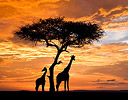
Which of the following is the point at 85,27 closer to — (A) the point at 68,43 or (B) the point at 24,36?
(A) the point at 68,43

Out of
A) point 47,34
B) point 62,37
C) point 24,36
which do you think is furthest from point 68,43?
point 24,36

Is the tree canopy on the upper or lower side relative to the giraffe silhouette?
upper

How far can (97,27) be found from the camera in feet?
119

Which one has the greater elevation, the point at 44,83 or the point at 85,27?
the point at 85,27

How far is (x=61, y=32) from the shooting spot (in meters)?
35.2

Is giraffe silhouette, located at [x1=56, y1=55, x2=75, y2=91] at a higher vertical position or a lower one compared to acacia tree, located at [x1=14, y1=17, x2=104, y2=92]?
lower

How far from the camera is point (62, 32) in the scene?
3509 centimetres

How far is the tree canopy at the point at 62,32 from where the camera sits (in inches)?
1384

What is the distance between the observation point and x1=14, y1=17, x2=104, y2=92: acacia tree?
35.1 m

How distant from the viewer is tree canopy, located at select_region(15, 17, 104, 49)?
35.2 m

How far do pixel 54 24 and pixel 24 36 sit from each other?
5.46m

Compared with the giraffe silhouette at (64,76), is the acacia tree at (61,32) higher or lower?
higher

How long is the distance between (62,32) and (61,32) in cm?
17

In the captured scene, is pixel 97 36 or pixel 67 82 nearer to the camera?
pixel 67 82
